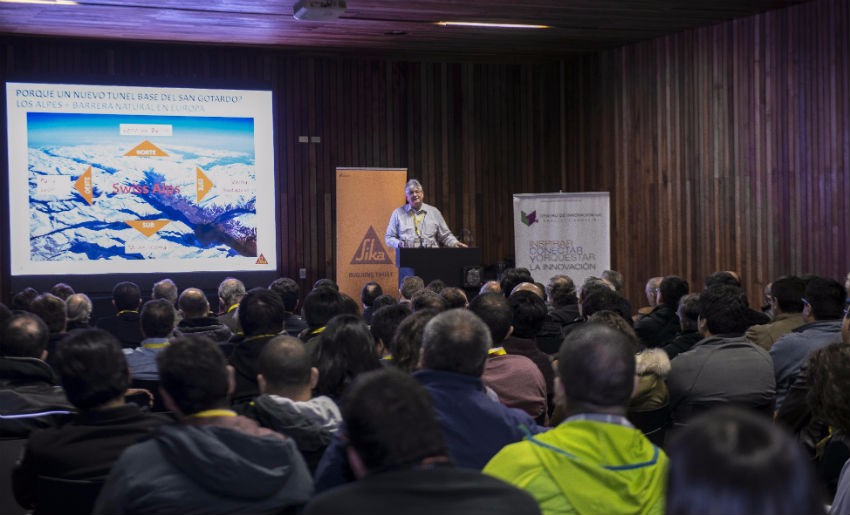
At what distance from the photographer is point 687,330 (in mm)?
5270

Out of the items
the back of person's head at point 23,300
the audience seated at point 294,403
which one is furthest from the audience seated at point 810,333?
the back of person's head at point 23,300

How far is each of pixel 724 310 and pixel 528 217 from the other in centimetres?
705

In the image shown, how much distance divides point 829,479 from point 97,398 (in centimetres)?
198

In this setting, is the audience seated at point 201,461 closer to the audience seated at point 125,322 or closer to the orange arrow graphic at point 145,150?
the audience seated at point 125,322

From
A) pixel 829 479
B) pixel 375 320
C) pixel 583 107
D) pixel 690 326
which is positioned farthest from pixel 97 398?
pixel 583 107

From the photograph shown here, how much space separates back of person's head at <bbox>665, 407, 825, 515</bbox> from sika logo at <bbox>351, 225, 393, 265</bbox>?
33.7 feet

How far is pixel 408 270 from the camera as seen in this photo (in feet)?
29.7

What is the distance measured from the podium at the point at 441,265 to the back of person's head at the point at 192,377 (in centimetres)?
652

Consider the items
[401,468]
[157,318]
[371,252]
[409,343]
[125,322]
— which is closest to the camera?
[401,468]

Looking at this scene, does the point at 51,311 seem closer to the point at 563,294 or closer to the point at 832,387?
the point at 563,294

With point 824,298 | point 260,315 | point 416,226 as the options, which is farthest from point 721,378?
point 416,226

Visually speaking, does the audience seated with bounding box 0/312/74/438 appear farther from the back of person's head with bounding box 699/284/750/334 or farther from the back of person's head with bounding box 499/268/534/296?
the back of person's head with bounding box 499/268/534/296

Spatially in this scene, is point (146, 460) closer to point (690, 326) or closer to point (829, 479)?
point (829, 479)

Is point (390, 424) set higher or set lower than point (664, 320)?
higher
